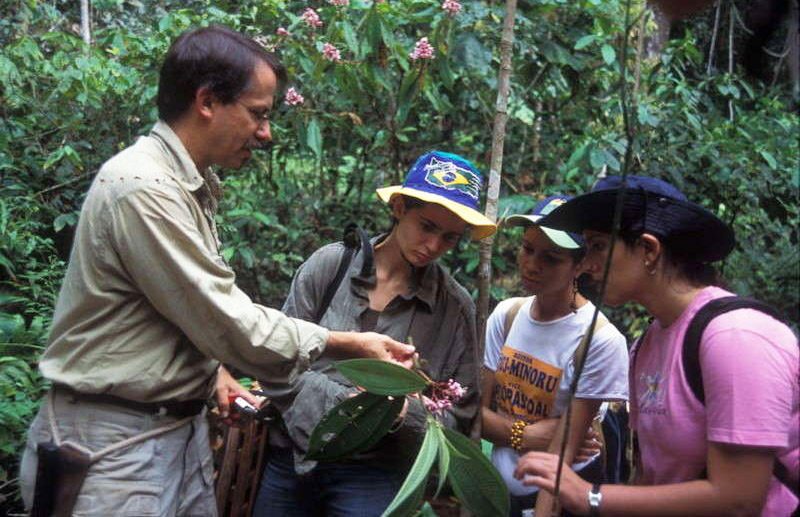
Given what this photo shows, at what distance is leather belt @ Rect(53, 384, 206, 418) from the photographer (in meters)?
2.11

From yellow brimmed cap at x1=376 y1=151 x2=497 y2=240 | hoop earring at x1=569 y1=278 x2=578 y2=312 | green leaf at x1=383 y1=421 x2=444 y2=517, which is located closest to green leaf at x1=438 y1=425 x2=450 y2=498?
green leaf at x1=383 y1=421 x2=444 y2=517

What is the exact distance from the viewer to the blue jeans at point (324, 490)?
267 cm

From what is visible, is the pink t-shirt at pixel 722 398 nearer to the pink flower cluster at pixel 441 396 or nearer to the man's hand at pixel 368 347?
the pink flower cluster at pixel 441 396

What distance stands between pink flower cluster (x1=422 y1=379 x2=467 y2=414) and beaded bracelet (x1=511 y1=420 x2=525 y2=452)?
1.74 feet

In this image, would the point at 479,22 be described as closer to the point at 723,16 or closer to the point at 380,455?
the point at 380,455

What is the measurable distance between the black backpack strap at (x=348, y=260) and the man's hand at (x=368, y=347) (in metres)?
0.44

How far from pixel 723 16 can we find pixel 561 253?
7.19 meters

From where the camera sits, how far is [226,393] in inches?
100

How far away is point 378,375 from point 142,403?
23.1 inches

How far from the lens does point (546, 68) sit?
5602 millimetres

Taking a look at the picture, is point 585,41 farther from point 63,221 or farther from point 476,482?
point 476,482

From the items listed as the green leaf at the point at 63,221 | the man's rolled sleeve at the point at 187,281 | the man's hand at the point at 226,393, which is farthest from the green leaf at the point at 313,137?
A: the man's rolled sleeve at the point at 187,281

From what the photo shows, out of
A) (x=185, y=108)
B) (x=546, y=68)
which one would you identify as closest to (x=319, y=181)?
(x=546, y=68)

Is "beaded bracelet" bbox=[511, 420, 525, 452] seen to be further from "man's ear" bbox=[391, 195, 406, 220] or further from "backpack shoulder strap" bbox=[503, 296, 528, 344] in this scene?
"man's ear" bbox=[391, 195, 406, 220]
